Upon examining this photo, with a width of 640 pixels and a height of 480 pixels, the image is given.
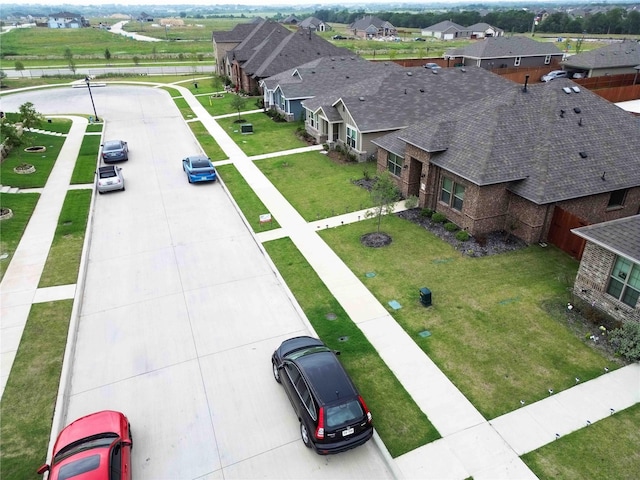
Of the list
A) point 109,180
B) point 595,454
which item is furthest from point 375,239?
point 109,180

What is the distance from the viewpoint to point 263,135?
37531mm

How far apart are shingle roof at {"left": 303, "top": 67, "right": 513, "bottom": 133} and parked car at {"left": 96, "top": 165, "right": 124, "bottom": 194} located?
616 inches

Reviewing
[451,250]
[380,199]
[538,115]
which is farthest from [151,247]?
[538,115]

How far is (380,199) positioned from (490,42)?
165 feet

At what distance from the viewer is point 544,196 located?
17.8m

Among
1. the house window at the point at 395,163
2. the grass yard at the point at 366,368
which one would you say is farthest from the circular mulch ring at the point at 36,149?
the house window at the point at 395,163

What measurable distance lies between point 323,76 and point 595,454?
39707 mm

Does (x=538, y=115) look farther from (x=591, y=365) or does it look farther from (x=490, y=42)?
(x=490, y=42)

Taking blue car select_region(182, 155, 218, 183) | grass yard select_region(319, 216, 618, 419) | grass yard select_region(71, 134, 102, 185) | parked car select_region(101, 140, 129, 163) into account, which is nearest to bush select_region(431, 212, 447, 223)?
grass yard select_region(319, 216, 618, 419)

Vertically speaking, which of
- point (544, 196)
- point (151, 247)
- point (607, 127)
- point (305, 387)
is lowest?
point (151, 247)

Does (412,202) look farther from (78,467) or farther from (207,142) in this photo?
(207,142)

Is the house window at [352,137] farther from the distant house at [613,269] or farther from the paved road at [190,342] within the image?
the distant house at [613,269]

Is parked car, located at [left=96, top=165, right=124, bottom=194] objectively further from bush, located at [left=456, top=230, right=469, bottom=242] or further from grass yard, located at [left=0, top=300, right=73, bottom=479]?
bush, located at [left=456, top=230, right=469, bottom=242]

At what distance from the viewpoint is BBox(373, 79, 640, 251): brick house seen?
1856cm
